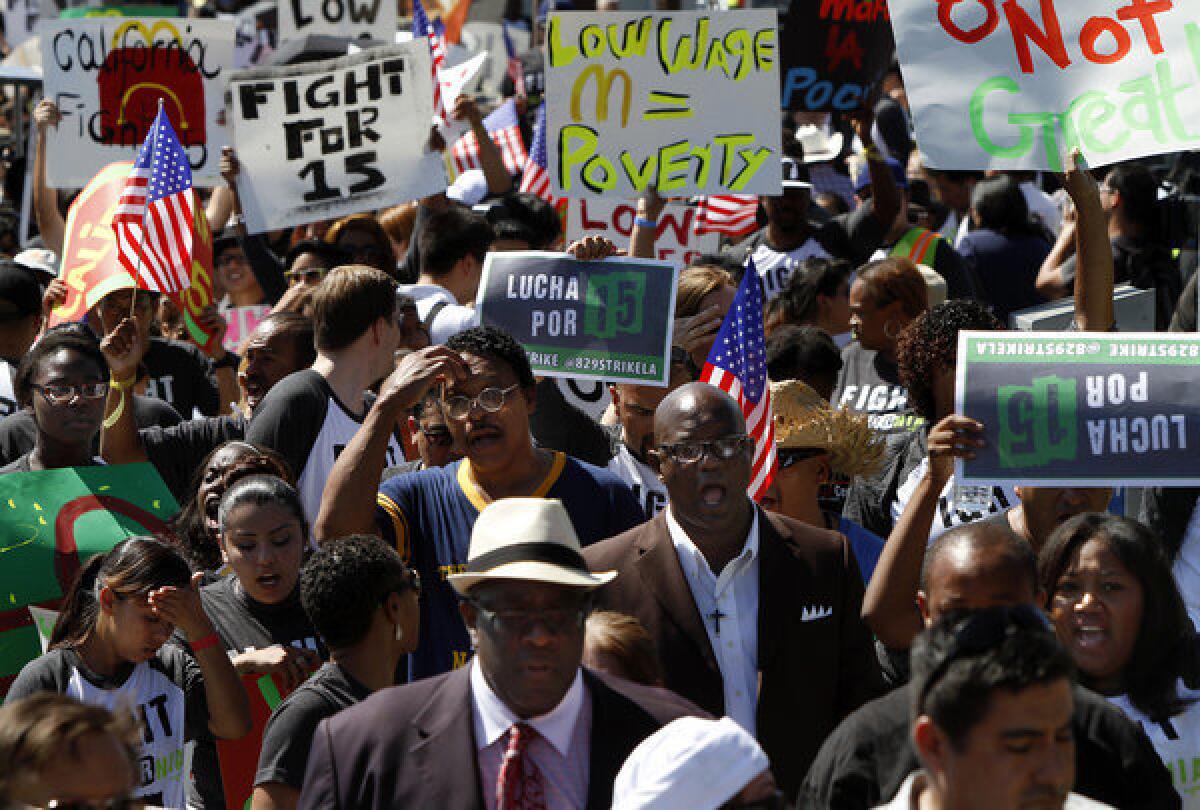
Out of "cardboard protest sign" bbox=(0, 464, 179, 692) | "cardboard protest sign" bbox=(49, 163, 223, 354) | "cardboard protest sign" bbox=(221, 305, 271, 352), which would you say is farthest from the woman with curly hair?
"cardboard protest sign" bbox=(221, 305, 271, 352)

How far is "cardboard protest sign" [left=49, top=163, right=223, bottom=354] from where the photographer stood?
26.8 feet

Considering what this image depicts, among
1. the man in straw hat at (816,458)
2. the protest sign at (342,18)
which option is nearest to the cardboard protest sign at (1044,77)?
the man in straw hat at (816,458)

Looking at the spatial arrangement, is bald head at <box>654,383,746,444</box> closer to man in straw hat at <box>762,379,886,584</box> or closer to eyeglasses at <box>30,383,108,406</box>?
man in straw hat at <box>762,379,886,584</box>

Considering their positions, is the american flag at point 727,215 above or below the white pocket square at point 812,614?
above

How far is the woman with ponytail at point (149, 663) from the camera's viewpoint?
4.83 m

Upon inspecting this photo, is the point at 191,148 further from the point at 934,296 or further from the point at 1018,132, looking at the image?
the point at 1018,132

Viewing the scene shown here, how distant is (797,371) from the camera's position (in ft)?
24.0

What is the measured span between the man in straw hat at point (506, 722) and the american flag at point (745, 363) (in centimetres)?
232

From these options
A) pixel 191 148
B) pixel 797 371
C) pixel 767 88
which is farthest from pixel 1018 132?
pixel 191 148

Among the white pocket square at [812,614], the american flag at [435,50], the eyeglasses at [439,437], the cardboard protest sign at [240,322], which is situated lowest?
the cardboard protest sign at [240,322]

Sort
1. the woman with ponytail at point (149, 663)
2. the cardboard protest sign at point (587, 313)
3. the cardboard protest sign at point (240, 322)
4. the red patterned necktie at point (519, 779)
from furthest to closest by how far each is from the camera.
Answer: the cardboard protest sign at point (240, 322)
the cardboard protest sign at point (587, 313)
the woman with ponytail at point (149, 663)
the red patterned necktie at point (519, 779)

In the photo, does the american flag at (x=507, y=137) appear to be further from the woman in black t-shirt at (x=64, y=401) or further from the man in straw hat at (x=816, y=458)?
the man in straw hat at (x=816, y=458)

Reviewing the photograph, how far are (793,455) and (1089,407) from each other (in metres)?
1.19

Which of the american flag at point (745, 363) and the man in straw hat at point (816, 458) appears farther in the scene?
the american flag at point (745, 363)
